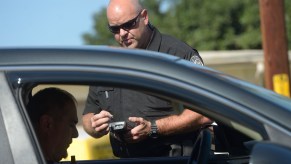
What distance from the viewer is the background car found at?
10.1 ft

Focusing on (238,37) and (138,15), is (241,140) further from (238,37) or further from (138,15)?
(238,37)

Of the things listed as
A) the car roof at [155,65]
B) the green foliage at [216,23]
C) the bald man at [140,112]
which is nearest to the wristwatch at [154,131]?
the bald man at [140,112]

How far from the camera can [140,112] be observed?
205 inches

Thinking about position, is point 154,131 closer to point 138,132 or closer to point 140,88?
point 138,132

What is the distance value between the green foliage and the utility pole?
34513mm

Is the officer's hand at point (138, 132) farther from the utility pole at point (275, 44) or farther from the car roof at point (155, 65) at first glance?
the utility pole at point (275, 44)

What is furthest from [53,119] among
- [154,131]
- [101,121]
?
[154,131]

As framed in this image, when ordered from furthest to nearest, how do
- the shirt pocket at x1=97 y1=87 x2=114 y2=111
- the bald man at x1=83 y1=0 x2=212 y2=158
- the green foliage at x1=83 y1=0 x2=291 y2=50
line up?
1. the green foliage at x1=83 y1=0 x2=291 y2=50
2. the shirt pocket at x1=97 y1=87 x2=114 y2=111
3. the bald man at x1=83 y1=0 x2=212 y2=158

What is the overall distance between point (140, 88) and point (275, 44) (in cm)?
897

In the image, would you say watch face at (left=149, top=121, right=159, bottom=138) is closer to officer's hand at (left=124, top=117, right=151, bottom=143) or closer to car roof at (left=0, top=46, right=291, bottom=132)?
officer's hand at (left=124, top=117, right=151, bottom=143)

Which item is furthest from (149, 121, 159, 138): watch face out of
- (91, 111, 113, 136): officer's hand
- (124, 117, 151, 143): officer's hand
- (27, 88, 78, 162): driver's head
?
(27, 88, 78, 162): driver's head

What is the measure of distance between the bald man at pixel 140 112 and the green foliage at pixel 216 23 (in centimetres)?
4107

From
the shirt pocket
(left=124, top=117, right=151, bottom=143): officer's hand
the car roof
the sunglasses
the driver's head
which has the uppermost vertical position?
the car roof

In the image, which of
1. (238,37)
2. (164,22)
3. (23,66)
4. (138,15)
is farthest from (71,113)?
(164,22)
